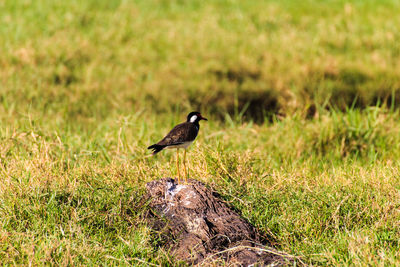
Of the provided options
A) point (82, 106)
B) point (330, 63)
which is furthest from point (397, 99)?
point (82, 106)

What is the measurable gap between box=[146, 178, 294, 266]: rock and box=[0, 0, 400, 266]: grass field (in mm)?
124

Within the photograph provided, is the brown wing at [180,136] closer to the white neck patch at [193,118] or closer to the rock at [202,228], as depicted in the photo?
the white neck patch at [193,118]

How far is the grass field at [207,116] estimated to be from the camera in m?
3.37

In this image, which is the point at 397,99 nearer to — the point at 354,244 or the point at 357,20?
the point at 357,20

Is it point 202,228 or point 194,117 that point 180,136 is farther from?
Answer: point 202,228

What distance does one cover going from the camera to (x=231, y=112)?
714 cm

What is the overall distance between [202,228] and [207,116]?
3309mm

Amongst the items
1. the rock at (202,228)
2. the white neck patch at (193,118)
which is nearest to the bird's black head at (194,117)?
the white neck patch at (193,118)

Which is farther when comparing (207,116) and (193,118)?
(207,116)

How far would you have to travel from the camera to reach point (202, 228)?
329 cm

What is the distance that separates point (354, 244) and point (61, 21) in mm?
7105

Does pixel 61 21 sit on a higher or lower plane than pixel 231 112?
higher

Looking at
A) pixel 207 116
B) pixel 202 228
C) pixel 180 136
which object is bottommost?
pixel 207 116

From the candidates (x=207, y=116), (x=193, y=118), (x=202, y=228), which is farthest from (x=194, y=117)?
(x=207, y=116)
